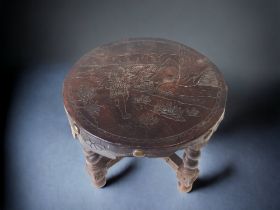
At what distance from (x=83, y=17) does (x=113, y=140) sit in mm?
1558

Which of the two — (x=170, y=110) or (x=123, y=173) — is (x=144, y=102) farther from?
(x=123, y=173)

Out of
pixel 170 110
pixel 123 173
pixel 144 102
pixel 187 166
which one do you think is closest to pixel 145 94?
pixel 144 102

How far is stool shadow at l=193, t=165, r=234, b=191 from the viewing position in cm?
253

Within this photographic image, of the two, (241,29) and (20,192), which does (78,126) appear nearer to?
(20,192)

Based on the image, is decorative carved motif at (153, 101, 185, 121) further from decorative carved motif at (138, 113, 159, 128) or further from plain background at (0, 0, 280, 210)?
plain background at (0, 0, 280, 210)

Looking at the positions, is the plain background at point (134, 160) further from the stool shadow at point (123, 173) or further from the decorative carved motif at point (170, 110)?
the decorative carved motif at point (170, 110)

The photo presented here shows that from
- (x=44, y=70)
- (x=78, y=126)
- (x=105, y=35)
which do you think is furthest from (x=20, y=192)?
(x=105, y=35)

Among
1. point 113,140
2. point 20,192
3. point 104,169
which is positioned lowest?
point 20,192

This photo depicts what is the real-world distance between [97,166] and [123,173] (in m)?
0.29

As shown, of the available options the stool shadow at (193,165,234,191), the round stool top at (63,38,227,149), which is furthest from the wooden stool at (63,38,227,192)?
the stool shadow at (193,165,234,191)

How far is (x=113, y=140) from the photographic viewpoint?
1.87 meters

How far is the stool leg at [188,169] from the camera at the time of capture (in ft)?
7.13

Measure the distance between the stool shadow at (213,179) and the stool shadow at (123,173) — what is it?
0.38m

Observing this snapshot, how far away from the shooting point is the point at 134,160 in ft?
8.73
